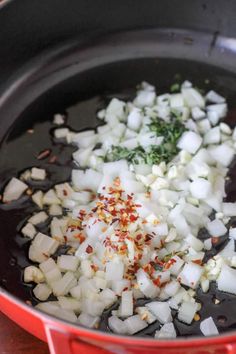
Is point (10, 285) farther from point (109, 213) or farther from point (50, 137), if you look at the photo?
point (50, 137)

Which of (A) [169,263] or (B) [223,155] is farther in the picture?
(B) [223,155]

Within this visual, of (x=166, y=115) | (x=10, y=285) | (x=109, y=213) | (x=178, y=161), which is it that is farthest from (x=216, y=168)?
(x=10, y=285)

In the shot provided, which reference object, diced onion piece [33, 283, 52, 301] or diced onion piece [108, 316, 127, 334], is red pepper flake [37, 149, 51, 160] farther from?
diced onion piece [108, 316, 127, 334]

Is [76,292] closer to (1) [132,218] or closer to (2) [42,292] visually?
(2) [42,292]

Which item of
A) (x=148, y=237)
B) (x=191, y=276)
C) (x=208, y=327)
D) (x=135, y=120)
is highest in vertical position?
(x=135, y=120)

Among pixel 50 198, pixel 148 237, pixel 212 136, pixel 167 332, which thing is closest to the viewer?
pixel 167 332

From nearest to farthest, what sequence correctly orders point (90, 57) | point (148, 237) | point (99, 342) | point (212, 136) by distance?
point (99, 342)
point (148, 237)
point (212, 136)
point (90, 57)

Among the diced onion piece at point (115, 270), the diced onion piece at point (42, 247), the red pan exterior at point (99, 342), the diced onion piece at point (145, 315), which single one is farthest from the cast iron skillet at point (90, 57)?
the red pan exterior at point (99, 342)

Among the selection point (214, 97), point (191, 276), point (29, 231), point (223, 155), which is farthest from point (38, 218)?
point (214, 97)
